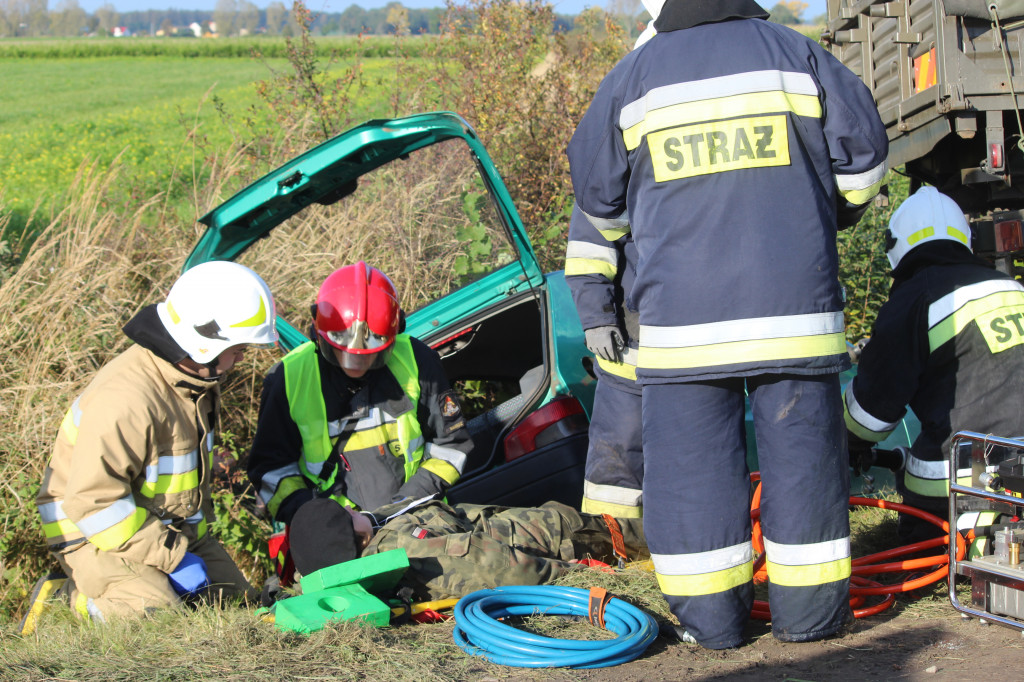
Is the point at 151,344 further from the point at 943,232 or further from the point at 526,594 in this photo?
the point at 943,232

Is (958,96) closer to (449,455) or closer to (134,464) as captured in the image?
(449,455)

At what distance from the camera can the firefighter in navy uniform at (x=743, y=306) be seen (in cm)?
254

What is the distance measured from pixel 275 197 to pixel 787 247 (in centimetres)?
231

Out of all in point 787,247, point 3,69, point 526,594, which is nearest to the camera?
point 787,247

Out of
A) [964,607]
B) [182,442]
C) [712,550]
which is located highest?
[182,442]

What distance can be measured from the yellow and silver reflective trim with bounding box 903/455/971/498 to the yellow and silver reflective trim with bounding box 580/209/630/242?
1.50m

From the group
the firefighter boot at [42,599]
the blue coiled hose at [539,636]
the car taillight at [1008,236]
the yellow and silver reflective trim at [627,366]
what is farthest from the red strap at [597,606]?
the car taillight at [1008,236]

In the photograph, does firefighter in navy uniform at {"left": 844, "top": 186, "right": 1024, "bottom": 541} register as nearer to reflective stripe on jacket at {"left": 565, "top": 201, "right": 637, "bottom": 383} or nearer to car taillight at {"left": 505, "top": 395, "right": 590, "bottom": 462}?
reflective stripe on jacket at {"left": 565, "top": 201, "right": 637, "bottom": 383}

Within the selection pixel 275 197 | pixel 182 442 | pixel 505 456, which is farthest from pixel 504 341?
pixel 182 442

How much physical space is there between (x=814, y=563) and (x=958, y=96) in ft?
10.4

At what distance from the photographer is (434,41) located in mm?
10398

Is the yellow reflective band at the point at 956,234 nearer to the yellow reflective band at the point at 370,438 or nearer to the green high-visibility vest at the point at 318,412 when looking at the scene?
the green high-visibility vest at the point at 318,412

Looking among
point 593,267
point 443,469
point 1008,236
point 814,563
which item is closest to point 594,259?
point 593,267

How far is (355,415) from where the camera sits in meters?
3.76
